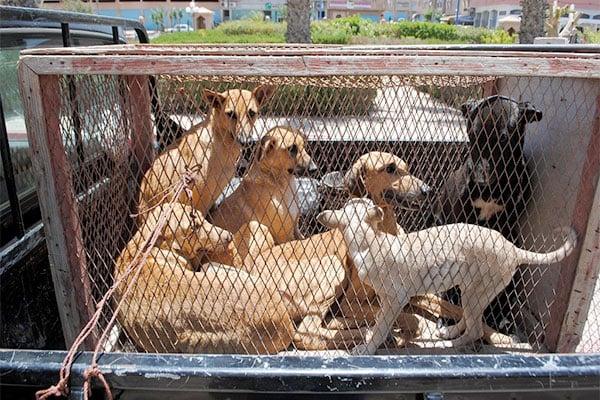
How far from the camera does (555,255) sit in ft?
8.21

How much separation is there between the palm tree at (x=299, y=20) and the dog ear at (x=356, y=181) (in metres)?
11.4

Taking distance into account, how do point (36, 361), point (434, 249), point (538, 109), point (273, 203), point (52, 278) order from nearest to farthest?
point (36, 361) < point (52, 278) < point (434, 249) < point (538, 109) < point (273, 203)

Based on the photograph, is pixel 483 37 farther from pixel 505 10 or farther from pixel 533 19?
pixel 505 10

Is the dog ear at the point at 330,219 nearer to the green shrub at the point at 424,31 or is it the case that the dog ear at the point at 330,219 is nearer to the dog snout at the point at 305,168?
the dog snout at the point at 305,168

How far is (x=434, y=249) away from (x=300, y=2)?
12358mm

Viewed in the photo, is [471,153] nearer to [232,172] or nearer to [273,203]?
[273,203]

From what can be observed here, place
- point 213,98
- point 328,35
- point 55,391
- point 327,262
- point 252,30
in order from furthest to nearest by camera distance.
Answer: point 252,30
point 328,35
point 213,98
point 327,262
point 55,391

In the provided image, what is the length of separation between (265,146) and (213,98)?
456 mm

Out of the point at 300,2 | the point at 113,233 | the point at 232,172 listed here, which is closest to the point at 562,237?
the point at 232,172

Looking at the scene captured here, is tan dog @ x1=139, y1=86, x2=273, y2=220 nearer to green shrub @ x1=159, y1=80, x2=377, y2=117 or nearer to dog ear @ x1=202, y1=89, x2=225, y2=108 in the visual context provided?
dog ear @ x1=202, y1=89, x2=225, y2=108

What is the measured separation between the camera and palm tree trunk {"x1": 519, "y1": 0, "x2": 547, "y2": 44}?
15302 millimetres

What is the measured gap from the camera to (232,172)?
3633mm

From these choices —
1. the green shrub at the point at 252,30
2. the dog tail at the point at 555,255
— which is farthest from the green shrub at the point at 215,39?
the dog tail at the point at 555,255

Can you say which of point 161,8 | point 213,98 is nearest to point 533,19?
point 213,98
